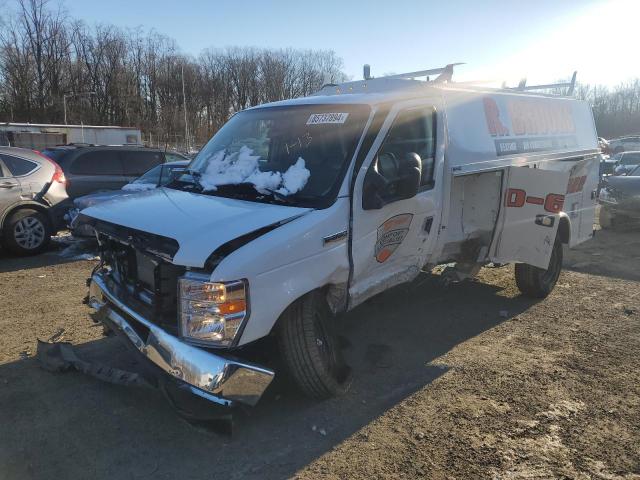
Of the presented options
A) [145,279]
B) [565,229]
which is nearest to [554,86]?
[565,229]

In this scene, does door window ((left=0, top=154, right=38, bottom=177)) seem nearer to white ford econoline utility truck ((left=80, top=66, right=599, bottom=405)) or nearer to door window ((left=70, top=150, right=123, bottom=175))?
door window ((left=70, top=150, right=123, bottom=175))

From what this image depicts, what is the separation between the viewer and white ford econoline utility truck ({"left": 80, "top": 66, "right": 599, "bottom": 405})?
9.21 feet

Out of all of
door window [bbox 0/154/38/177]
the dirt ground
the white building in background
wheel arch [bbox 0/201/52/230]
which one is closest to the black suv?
wheel arch [bbox 0/201/52/230]

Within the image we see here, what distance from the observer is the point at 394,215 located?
12.7ft

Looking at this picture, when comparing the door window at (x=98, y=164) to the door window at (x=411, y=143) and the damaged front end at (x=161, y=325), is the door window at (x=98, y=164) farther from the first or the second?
the door window at (x=411, y=143)

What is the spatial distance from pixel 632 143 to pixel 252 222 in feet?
128

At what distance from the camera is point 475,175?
16.3ft

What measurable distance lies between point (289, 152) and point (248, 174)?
37 centimetres

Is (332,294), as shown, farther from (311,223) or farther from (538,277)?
(538,277)

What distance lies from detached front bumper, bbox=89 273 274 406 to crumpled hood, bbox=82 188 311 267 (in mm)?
504

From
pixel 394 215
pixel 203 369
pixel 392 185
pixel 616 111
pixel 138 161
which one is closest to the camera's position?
pixel 203 369

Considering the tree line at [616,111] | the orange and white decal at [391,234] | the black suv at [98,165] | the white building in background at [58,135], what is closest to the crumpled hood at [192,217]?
the orange and white decal at [391,234]

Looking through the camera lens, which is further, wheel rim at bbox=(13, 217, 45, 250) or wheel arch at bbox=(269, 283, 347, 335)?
wheel rim at bbox=(13, 217, 45, 250)

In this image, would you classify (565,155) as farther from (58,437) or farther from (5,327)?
(5,327)
